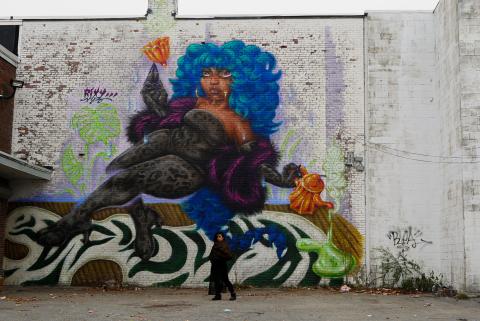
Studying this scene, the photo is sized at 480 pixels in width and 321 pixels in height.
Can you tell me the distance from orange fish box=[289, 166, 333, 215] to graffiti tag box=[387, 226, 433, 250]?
1874mm

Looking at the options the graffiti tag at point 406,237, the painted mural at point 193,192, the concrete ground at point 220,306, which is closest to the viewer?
the concrete ground at point 220,306

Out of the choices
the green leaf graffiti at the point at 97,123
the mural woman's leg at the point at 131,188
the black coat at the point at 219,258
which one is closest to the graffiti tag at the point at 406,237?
the black coat at the point at 219,258

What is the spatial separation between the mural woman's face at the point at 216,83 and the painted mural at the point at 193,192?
0.09 ft

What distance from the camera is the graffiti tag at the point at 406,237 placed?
15.9 meters

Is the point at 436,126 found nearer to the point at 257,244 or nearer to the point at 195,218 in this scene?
the point at 257,244

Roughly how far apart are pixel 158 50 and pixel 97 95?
7.14 ft

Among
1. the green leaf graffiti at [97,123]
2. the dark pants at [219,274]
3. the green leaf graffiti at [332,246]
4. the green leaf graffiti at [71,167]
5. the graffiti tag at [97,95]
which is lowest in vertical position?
the dark pants at [219,274]

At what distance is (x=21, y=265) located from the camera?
1631 cm

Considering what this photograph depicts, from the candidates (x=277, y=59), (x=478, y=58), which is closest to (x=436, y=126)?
(x=478, y=58)

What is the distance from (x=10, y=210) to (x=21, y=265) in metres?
1.58

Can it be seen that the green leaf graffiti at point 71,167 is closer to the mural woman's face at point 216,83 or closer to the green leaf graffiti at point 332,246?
the mural woman's face at point 216,83

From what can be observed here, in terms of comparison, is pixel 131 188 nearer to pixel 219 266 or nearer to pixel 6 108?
pixel 6 108

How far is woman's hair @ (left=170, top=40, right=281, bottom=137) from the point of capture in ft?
54.4

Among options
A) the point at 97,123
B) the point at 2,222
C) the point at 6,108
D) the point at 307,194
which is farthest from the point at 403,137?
the point at 2,222
